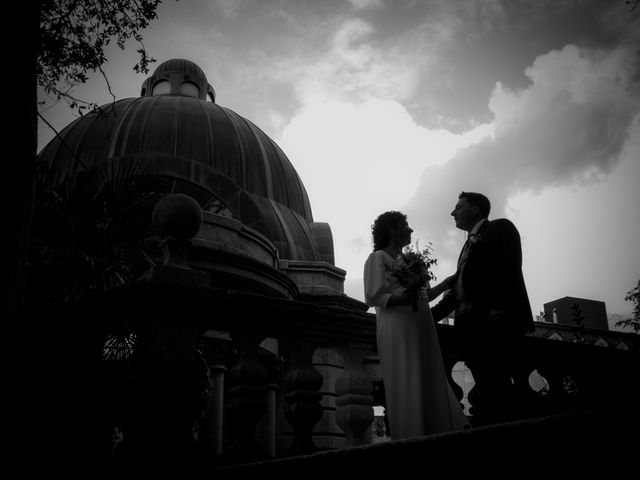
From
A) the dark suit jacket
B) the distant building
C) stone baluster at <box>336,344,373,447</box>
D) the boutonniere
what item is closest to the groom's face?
the boutonniere

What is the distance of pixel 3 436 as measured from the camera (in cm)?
310

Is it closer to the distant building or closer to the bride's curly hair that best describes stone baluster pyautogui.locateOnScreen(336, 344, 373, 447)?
the bride's curly hair

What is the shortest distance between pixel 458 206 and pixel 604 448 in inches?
122

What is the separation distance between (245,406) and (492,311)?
6.46ft

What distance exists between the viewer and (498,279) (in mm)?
4102

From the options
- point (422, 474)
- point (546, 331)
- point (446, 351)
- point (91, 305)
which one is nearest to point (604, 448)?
point (422, 474)

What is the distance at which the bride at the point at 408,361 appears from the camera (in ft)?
13.0

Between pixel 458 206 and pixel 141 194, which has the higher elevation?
pixel 141 194

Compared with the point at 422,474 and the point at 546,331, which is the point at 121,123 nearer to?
the point at 546,331

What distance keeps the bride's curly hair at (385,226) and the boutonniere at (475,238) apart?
0.61m

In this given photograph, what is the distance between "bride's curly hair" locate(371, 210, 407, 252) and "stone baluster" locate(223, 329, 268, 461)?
1630 millimetres

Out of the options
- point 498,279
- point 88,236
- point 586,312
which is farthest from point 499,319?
point 586,312

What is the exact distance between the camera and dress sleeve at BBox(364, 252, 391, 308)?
4205 millimetres

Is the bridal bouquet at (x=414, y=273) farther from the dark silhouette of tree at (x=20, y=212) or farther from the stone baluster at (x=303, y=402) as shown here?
the dark silhouette of tree at (x=20, y=212)
